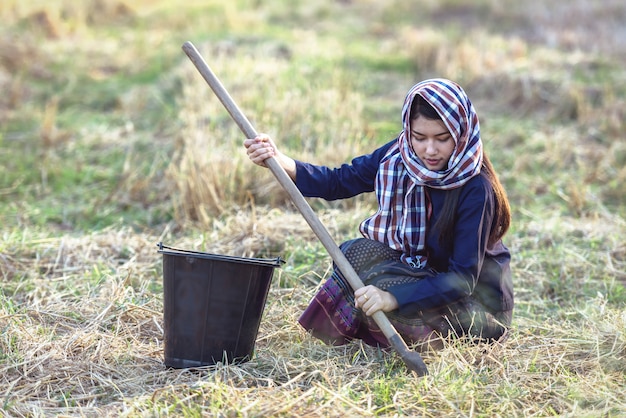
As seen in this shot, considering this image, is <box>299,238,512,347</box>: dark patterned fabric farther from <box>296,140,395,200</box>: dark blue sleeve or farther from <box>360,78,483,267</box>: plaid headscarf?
<box>296,140,395,200</box>: dark blue sleeve

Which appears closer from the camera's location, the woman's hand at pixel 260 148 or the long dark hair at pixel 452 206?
the long dark hair at pixel 452 206

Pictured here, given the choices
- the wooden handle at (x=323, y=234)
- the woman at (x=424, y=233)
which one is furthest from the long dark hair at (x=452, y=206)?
the wooden handle at (x=323, y=234)

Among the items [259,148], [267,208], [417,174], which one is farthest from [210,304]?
[267,208]

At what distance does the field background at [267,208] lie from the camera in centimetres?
274

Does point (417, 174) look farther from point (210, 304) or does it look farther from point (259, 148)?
point (210, 304)

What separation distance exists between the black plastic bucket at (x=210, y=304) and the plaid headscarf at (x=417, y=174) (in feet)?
1.53

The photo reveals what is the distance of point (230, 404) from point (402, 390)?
1.76ft

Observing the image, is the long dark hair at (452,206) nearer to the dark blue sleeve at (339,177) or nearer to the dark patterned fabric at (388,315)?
the dark patterned fabric at (388,315)

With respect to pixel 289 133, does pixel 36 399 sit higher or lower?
lower

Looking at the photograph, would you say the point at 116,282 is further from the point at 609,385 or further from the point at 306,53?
the point at 306,53

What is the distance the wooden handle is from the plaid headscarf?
25 cm

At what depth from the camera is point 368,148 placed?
5547 millimetres

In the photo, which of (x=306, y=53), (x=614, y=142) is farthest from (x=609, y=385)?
(x=306, y=53)

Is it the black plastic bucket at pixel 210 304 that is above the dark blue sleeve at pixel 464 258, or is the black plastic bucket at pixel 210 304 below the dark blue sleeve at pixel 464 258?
below
